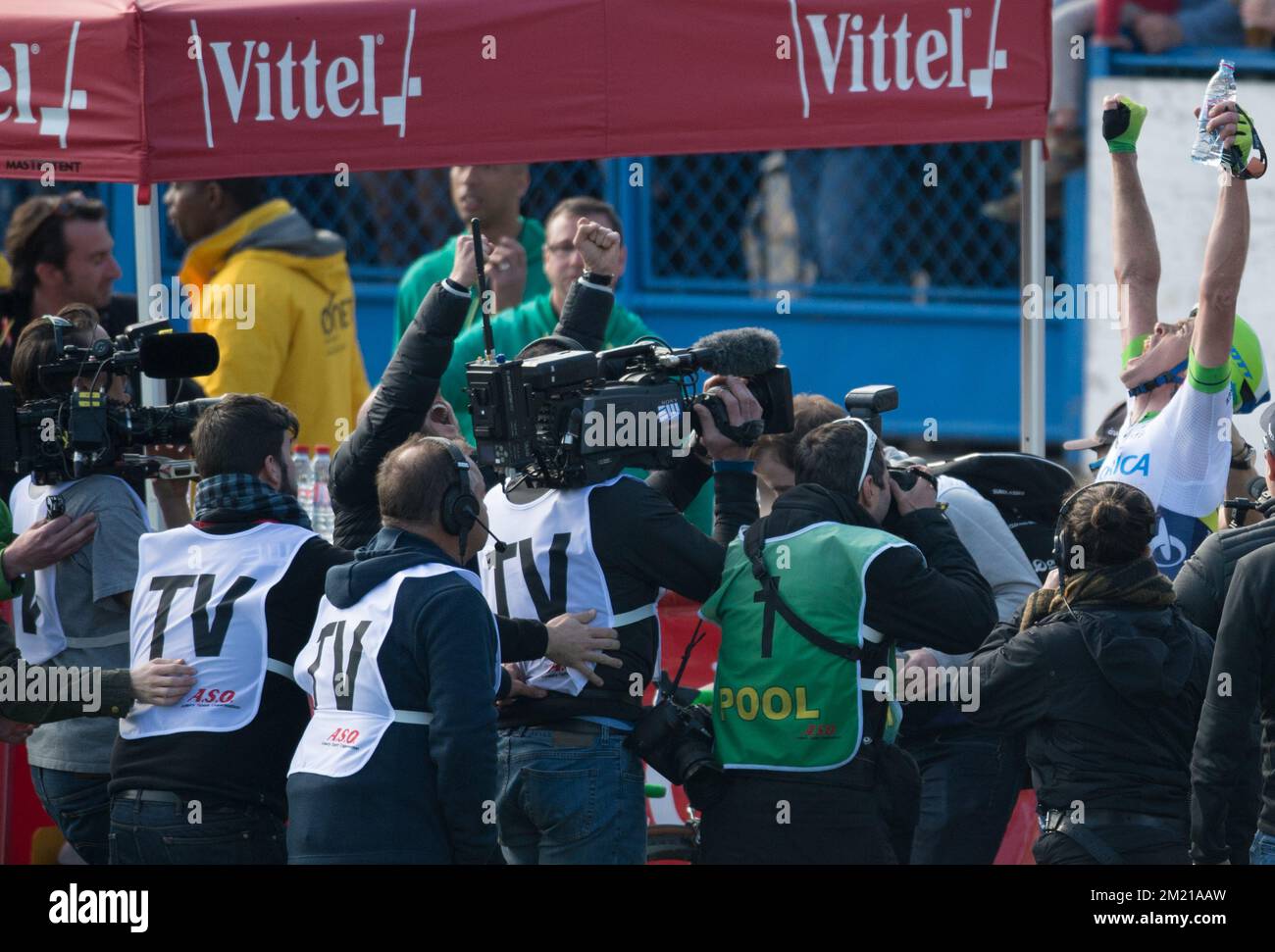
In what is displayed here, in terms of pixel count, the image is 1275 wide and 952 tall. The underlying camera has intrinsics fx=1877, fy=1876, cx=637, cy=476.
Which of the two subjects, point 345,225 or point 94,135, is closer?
point 94,135

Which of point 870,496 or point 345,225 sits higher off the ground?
point 345,225

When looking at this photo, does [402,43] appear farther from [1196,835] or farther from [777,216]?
[777,216]

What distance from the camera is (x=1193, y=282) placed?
30.2 feet

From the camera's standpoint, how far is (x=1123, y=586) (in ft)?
13.6

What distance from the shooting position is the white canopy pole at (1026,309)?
5715 mm

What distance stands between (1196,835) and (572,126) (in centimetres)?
274

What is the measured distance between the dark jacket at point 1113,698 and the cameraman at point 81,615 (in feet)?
7.30

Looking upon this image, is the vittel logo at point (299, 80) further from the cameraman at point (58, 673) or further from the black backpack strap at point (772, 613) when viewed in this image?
the black backpack strap at point (772, 613)

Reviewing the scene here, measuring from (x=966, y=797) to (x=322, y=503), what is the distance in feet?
8.43

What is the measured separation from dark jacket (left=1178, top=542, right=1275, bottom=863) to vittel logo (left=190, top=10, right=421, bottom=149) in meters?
2.84

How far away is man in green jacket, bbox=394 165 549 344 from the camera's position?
6629 millimetres
